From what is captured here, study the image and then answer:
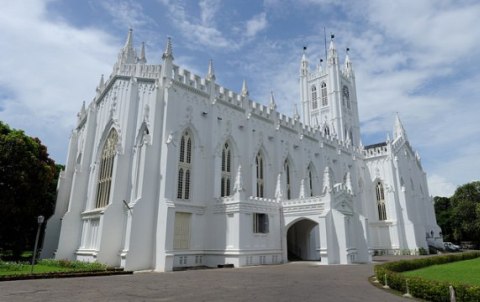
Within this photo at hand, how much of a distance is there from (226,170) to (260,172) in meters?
4.49

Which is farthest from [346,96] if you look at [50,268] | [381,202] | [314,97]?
[50,268]

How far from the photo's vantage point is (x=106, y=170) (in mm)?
26562

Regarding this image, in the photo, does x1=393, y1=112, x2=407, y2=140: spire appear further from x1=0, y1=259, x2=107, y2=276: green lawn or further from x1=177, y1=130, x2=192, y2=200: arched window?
x1=0, y1=259, x2=107, y2=276: green lawn

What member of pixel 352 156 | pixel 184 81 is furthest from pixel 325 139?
pixel 184 81

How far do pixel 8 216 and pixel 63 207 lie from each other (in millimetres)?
4686

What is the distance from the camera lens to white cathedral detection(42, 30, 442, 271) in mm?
22359

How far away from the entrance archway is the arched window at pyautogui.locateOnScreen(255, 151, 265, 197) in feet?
14.2

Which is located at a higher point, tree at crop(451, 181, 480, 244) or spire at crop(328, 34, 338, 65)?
spire at crop(328, 34, 338, 65)

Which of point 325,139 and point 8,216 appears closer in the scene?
point 8,216

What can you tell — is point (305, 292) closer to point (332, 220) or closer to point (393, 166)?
point (332, 220)

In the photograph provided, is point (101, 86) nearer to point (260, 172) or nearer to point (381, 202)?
point (260, 172)

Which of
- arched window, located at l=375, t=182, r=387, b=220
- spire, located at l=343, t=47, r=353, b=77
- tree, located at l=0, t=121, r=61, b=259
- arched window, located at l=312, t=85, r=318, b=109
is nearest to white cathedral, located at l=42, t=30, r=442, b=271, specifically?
tree, located at l=0, t=121, r=61, b=259

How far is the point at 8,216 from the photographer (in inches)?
1037

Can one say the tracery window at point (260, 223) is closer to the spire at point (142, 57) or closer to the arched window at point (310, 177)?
the arched window at point (310, 177)
